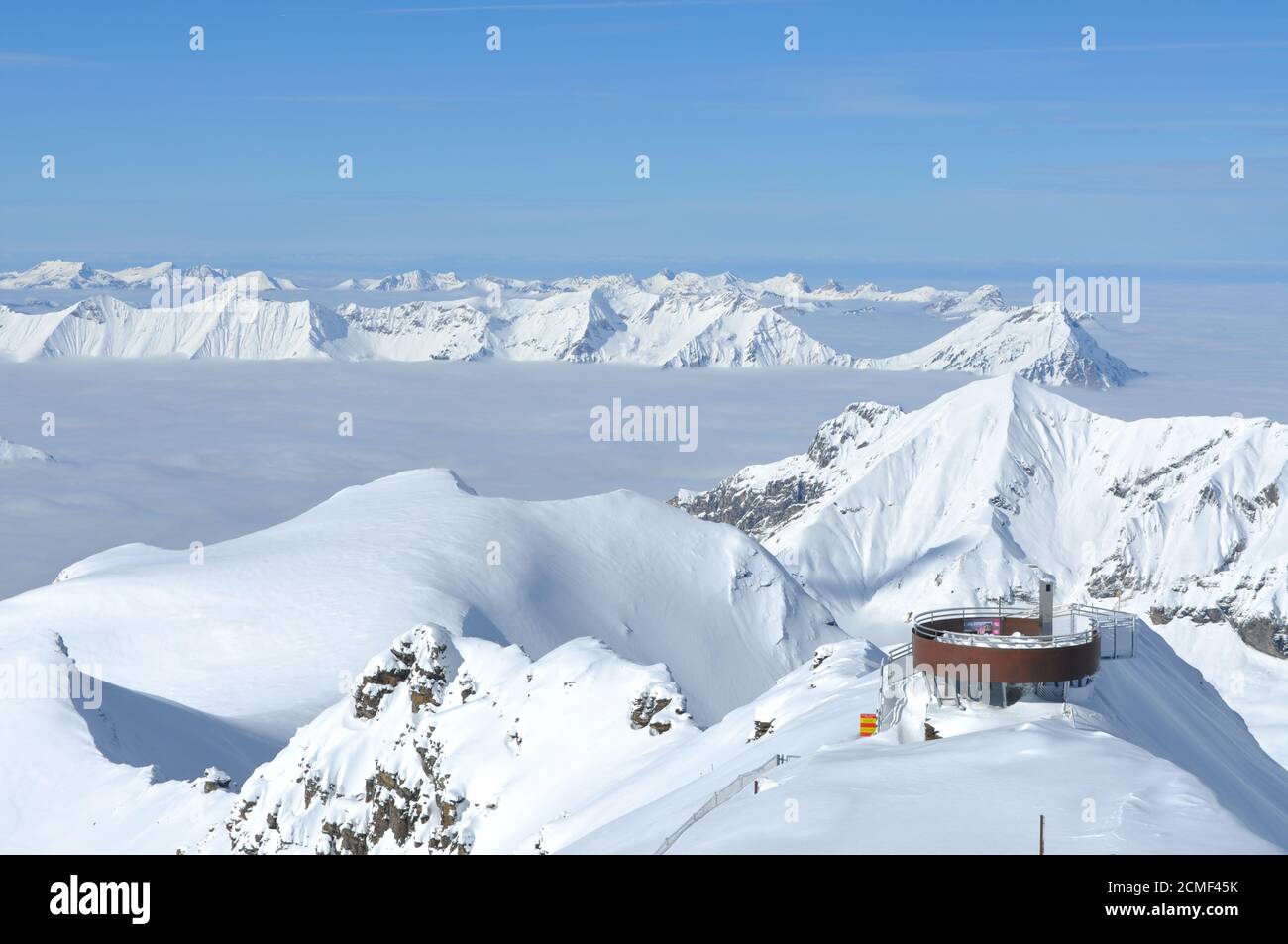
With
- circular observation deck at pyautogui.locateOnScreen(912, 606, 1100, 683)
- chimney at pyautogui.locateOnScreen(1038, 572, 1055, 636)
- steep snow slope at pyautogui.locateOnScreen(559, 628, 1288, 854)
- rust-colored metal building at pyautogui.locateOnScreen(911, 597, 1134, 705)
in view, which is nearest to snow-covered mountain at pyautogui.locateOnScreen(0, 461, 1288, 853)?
steep snow slope at pyautogui.locateOnScreen(559, 628, 1288, 854)

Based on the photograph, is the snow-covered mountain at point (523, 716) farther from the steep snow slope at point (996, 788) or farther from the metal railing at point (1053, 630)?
the metal railing at point (1053, 630)

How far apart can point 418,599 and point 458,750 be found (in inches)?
2545

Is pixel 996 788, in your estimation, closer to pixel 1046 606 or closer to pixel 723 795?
pixel 723 795

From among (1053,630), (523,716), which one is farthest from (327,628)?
(1053,630)

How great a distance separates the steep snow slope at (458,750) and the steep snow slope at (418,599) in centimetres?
3806

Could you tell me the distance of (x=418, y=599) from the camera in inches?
4951

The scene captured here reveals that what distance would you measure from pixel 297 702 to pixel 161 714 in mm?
11905

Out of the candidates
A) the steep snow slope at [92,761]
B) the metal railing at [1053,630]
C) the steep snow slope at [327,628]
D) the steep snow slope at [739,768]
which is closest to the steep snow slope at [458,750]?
the steep snow slope at [739,768]

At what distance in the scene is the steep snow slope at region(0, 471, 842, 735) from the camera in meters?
119

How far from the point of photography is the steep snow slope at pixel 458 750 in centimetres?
5666

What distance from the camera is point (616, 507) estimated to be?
504ft
